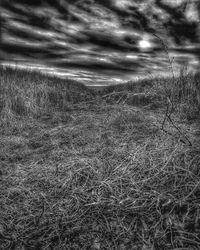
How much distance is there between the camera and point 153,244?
4.20 feet

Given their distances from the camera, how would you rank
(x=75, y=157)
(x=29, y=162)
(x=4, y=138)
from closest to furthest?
1. (x=75, y=157)
2. (x=29, y=162)
3. (x=4, y=138)

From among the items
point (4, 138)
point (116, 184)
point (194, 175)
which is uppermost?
point (194, 175)

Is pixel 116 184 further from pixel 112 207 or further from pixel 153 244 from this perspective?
pixel 153 244

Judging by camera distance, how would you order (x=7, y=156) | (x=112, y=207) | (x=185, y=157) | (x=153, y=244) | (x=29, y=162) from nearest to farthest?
(x=153, y=244) < (x=112, y=207) < (x=185, y=157) < (x=29, y=162) < (x=7, y=156)

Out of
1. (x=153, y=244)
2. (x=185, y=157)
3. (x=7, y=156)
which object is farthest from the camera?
(x=7, y=156)

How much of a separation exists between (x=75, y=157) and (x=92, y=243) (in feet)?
4.12

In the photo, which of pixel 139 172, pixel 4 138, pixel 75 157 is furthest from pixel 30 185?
pixel 4 138

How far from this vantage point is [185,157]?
1.90m

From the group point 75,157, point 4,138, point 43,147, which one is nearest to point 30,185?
point 75,157

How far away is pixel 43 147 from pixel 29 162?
0.57 meters

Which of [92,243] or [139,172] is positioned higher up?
[139,172]

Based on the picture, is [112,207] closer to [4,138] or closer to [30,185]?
[30,185]

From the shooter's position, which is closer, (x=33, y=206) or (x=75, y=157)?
(x=33, y=206)

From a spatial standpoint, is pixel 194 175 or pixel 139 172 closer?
pixel 194 175
